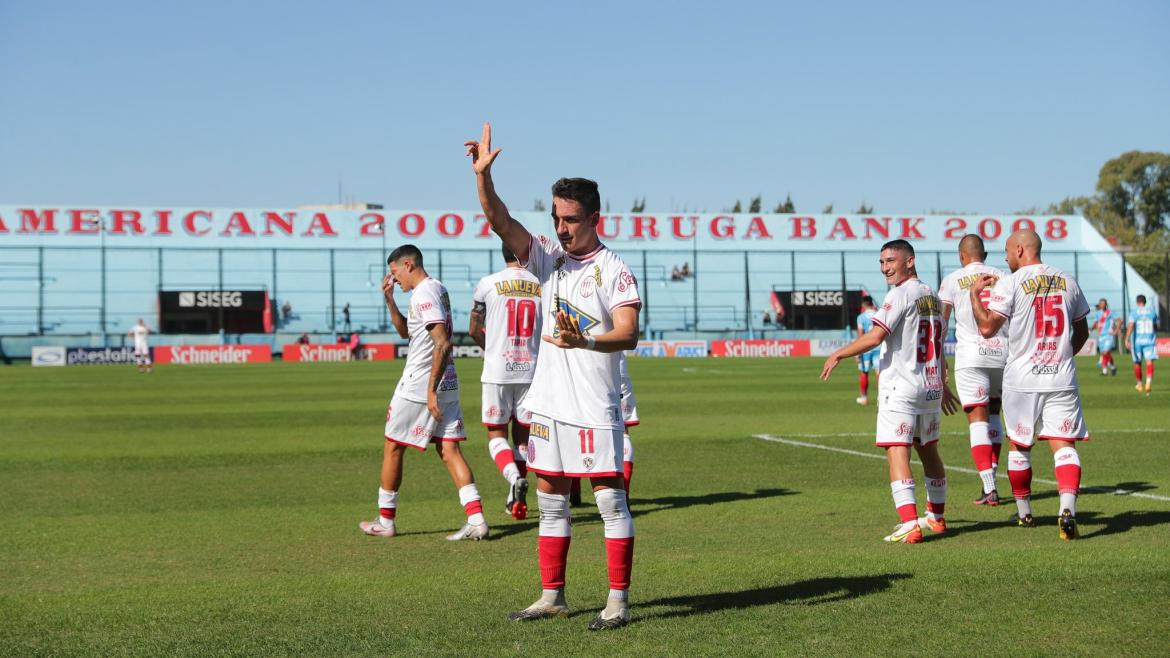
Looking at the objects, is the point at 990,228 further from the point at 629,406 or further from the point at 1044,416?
the point at 1044,416

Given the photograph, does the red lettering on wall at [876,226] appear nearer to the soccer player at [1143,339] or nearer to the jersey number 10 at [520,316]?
the soccer player at [1143,339]

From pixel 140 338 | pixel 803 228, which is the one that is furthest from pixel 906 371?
pixel 803 228

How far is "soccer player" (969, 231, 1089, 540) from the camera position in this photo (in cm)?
868

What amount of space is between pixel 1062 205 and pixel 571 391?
11709cm

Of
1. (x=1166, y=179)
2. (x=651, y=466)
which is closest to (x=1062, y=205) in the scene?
(x=1166, y=179)

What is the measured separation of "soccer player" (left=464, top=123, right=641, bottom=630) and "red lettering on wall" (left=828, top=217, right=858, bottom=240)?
68710 millimetres

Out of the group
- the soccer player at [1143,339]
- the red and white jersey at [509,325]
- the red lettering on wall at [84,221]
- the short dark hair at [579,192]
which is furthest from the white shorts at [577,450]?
the red lettering on wall at [84,221]

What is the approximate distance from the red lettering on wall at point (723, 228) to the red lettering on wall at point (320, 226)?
21199 millimetres

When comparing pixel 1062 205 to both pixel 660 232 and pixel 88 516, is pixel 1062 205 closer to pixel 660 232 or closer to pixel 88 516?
pixel 660 232

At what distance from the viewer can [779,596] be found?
659 cm

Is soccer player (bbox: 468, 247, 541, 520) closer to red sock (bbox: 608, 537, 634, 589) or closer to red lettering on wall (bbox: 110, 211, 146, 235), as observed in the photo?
red sock (bbox: 608, 537, 634, 589)

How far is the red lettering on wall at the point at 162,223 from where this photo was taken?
6556 cm

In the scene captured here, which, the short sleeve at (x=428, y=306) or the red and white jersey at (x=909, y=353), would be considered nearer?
the red and white jersey at (x=909, y=353)

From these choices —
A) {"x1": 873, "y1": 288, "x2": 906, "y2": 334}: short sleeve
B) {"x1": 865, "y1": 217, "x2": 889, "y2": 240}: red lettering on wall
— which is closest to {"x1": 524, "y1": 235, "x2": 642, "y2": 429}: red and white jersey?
{"x1": 873, "y1": 288, "x2": 906, "y2": 334}: short sleeve
